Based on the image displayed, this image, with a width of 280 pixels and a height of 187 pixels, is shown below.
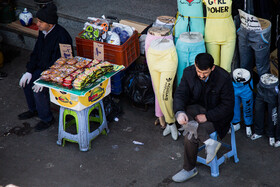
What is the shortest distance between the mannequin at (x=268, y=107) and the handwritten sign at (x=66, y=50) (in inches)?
107

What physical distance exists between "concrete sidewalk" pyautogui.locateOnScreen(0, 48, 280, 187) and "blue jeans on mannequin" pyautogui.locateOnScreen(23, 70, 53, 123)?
0.73ft

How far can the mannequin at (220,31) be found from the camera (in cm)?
522

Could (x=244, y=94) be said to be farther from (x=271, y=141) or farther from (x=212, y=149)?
(x=212, y=149)

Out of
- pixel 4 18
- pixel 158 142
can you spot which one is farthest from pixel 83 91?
pixel 4 18

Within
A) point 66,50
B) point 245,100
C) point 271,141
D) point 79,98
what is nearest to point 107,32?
point 66,50

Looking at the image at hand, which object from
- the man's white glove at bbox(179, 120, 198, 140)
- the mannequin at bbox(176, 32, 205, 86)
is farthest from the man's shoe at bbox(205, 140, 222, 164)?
the mannequin at bbox(176, 32, 205, 86)

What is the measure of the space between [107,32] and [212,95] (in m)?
2.06

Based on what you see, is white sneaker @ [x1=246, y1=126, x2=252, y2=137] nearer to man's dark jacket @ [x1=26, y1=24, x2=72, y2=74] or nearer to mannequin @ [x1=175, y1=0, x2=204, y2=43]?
mannequin @ [x1=175, y1=0, x2=204, y2=43]

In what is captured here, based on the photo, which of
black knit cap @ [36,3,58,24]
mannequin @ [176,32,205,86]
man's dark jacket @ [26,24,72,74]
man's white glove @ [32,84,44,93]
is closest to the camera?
mannequin @ [176,32,205,86]

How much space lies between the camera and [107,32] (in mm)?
5977

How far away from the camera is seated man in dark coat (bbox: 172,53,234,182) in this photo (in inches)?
182

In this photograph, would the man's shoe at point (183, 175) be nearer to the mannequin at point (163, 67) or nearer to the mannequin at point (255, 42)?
the mannequin at point (163, 67)

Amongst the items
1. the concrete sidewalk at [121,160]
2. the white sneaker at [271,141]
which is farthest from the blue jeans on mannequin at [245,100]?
the white sneaker at [271,141]

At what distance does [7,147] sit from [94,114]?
1380mm
